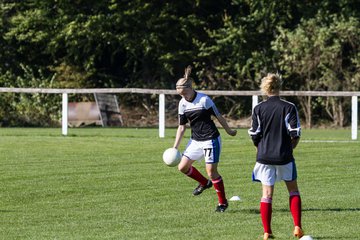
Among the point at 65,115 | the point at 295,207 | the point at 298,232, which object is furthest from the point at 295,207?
the point at 65,115

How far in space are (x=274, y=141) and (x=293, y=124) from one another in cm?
28

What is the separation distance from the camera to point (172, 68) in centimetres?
3788

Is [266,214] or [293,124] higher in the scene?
[293,124]

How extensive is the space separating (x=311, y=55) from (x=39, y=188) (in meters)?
21.9

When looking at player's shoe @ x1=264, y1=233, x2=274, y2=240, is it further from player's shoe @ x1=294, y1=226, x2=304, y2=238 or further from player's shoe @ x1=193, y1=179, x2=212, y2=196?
player's shoe @ x1=193, y1=179, x2=212, y2=196

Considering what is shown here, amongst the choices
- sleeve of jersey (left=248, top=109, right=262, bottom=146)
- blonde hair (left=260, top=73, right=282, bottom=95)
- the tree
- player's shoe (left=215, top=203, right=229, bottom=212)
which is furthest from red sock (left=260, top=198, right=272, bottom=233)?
the tree

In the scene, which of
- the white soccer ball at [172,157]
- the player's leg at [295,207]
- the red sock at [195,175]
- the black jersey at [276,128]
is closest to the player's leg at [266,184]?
the black jersey at [276,128]

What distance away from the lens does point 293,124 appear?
9.95 meters

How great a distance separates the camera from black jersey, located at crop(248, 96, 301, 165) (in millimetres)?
10000

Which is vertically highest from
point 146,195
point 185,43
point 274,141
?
point 185,43

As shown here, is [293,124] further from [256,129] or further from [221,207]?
[221,207]

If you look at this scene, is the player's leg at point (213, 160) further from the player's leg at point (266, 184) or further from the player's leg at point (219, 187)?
the player's leg at point (266, 184)

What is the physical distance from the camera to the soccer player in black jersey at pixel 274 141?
998cm

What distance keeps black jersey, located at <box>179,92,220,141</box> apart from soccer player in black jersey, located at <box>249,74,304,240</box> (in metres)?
2.77
